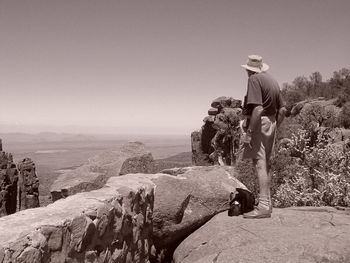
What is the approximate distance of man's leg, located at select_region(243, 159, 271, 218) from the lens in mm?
6844

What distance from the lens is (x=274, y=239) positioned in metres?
5.83

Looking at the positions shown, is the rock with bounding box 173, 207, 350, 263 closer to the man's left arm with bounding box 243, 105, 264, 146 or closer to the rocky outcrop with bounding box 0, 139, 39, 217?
the man's left arm with bounding box 243, 105, 264, 146

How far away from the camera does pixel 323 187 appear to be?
11.4 metres

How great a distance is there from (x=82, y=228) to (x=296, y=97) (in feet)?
174

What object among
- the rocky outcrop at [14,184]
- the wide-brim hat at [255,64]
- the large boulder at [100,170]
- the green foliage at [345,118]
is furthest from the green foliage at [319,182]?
the rocky outcrop at [14,184]

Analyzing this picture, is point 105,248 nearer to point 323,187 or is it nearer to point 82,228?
point 82,228

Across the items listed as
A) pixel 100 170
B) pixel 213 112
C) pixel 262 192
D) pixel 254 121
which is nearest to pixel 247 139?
pixel 254 121

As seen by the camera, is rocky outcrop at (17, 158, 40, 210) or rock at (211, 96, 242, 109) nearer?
rocky outcrop at (17, 158, 40, 210)

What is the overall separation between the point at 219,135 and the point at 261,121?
42217 millimetres

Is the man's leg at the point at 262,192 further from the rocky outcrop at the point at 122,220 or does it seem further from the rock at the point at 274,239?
the rocky outcrop at the point at 122,220

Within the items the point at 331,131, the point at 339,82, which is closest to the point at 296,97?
the point at 339,82

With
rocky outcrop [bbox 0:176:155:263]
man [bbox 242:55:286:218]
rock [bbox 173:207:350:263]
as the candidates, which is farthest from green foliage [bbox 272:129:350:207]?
rocky outcrop [bbox 0:176:155:263]

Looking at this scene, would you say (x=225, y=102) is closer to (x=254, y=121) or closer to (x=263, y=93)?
(x=263, y=93)

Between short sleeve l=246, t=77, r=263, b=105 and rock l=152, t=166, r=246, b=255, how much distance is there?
216 centimetres
